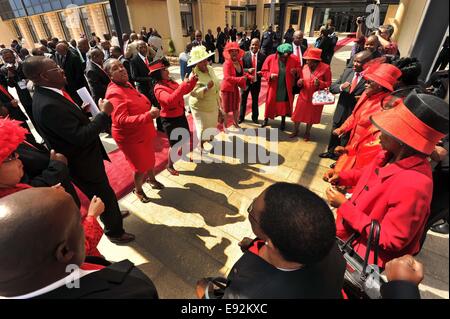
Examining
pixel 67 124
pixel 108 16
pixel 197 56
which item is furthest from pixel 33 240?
pixel 108 16

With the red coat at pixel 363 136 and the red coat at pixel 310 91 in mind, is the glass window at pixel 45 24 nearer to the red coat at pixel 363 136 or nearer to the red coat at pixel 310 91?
the red coat at pixel 310 91

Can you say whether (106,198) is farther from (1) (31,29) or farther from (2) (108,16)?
(1) (31,29)

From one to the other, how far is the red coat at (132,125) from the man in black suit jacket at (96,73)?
230 centimetres

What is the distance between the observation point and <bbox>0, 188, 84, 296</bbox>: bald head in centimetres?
74

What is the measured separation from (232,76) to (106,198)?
330cm

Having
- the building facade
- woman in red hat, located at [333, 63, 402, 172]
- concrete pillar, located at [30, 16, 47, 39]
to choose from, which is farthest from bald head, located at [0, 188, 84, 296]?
concrete pillar, located at [30, 16, 47, 39]

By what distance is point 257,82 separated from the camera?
5168 mm

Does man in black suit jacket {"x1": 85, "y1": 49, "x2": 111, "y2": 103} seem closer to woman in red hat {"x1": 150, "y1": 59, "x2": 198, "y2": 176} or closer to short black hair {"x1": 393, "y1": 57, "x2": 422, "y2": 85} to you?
woman in red hat {"x1": 150, "y1": 59, "x2": 198, "y2": 176}

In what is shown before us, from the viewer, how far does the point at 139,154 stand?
9.07 feet

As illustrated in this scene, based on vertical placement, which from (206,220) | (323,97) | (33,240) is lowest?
(206,220)

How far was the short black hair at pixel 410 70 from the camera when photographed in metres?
2.62

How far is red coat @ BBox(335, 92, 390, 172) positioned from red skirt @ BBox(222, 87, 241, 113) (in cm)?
244
